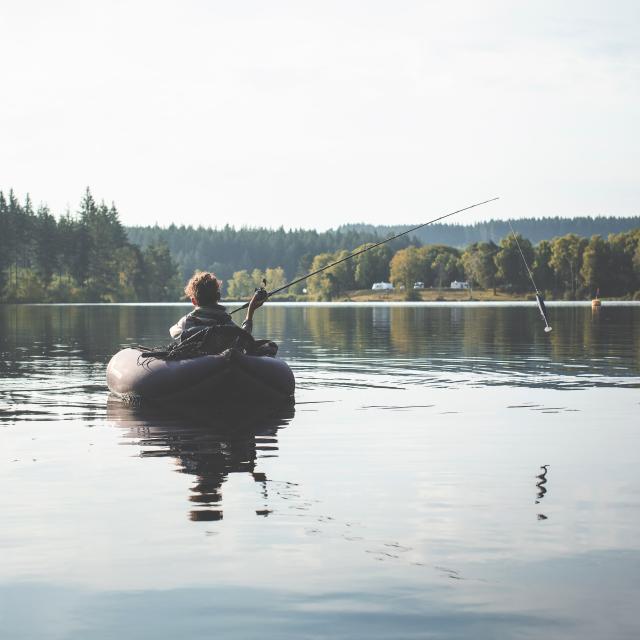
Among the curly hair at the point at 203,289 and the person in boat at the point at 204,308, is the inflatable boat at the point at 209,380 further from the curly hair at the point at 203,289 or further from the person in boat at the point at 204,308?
the curly hair at the point at 203,289

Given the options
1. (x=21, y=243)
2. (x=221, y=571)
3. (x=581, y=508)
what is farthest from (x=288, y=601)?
(x=21, y=243)

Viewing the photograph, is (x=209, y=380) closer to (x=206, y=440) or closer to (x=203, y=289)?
(x=203, y=289)

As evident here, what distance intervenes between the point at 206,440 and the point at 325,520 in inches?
241

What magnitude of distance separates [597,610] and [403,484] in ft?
15.4

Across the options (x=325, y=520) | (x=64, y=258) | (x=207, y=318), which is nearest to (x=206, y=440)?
(x=207, y=318)

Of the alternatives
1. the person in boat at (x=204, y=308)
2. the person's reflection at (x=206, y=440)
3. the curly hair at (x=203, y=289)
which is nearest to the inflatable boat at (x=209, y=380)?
the person's reflection at (x=206, y=440)

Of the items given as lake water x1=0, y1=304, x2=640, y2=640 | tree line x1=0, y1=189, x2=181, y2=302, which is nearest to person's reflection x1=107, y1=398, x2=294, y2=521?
lake water x1=0, y1=304, x2=640, y2=640

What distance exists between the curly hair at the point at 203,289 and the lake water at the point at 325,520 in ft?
6.40

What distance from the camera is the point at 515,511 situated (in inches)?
399

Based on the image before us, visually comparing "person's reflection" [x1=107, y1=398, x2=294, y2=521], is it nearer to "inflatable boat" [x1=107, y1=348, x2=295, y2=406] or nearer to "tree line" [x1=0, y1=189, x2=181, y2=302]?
"inflatable boat" [x1=107, y1=348, x2=295, y2=406]

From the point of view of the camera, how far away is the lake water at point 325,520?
705 centimetres

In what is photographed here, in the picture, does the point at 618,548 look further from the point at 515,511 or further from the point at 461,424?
the point at 461,424

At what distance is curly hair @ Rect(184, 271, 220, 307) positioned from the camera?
18.8m

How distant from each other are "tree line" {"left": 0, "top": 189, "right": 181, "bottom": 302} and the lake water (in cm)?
15703
